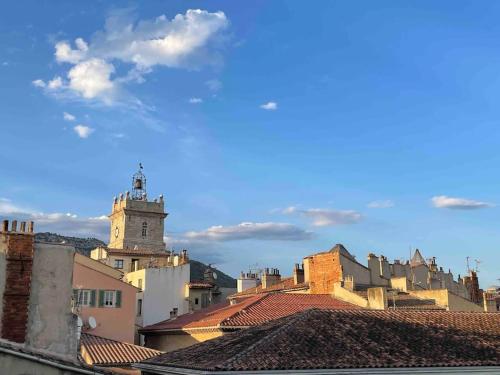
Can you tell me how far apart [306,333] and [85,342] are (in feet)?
45.4

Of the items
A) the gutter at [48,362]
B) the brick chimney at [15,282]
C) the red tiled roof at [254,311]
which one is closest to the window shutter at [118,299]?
the red tiled roof at [254,311]

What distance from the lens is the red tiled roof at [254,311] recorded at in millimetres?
28156

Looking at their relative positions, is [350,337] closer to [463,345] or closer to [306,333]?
[306,333]

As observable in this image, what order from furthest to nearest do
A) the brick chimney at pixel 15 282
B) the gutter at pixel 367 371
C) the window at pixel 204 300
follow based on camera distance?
the window at pixel 204 300
the gutter at pixel 367 371
the brick chimney at pixel 15 282

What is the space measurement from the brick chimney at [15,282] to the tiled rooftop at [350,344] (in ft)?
16.2

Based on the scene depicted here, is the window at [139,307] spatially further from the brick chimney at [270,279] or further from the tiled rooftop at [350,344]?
the tiled rooftop at [350,344]

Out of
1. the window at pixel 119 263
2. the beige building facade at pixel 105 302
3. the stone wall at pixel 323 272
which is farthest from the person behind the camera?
the window at pixel 119 263

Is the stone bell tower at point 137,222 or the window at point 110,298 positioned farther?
the stone bell tower at point 137,222

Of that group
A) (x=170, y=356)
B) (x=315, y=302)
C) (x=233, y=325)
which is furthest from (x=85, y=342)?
(x=315, y=302)

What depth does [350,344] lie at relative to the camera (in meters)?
18.2

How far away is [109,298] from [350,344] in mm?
19544

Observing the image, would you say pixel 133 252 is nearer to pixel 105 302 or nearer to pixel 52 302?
pixel 105 302

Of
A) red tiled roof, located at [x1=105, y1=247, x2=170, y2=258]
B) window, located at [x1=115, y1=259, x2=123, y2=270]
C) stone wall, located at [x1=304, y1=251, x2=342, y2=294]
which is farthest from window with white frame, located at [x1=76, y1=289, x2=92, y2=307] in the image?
window, located at [x1=115, y1=259, x2=123, y2=270]

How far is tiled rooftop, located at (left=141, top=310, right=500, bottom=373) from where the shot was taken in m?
16.5
